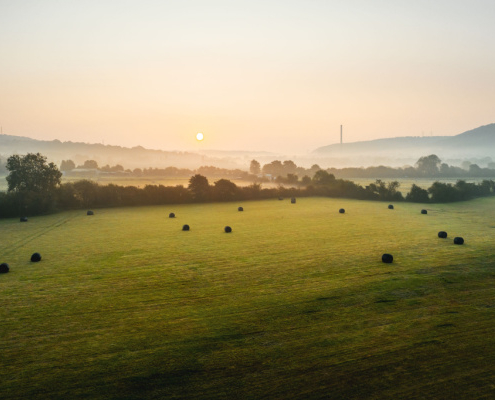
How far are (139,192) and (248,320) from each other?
56.3 m

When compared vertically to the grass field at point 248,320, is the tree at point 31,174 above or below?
above

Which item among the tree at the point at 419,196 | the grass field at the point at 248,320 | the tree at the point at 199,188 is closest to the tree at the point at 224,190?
the tree at the point at 199,188

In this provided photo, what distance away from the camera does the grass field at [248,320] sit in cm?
1141

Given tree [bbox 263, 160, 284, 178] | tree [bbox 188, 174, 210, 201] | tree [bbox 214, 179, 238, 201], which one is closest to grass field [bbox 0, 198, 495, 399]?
tree [bbox 188, 174, 210, 201]

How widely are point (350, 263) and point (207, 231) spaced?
18776 millimetres

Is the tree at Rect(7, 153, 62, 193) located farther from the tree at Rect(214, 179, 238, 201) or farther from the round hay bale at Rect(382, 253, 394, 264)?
the round hay bale at Rect(382, 253, 394, 264)

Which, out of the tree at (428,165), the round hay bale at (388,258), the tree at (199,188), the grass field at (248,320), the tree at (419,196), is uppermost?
the tree at (428,165)

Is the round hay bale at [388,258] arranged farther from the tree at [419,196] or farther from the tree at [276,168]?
the tree at [276,168]

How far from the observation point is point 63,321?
623 inches

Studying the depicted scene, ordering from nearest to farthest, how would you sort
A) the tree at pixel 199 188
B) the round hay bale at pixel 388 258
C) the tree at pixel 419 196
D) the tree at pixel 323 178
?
1. the round hay bale at pixel 388 258
2. the tree at pixel 199 188
3. the tree at pixel 419 196
4. the tree at pixel 323 178

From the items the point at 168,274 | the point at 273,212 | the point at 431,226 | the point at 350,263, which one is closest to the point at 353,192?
the point at 273,212

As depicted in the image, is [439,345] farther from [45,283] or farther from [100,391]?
[45,283]

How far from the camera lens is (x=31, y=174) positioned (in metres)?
58.3

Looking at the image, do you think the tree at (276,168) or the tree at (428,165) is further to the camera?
the tree at (276,168)
